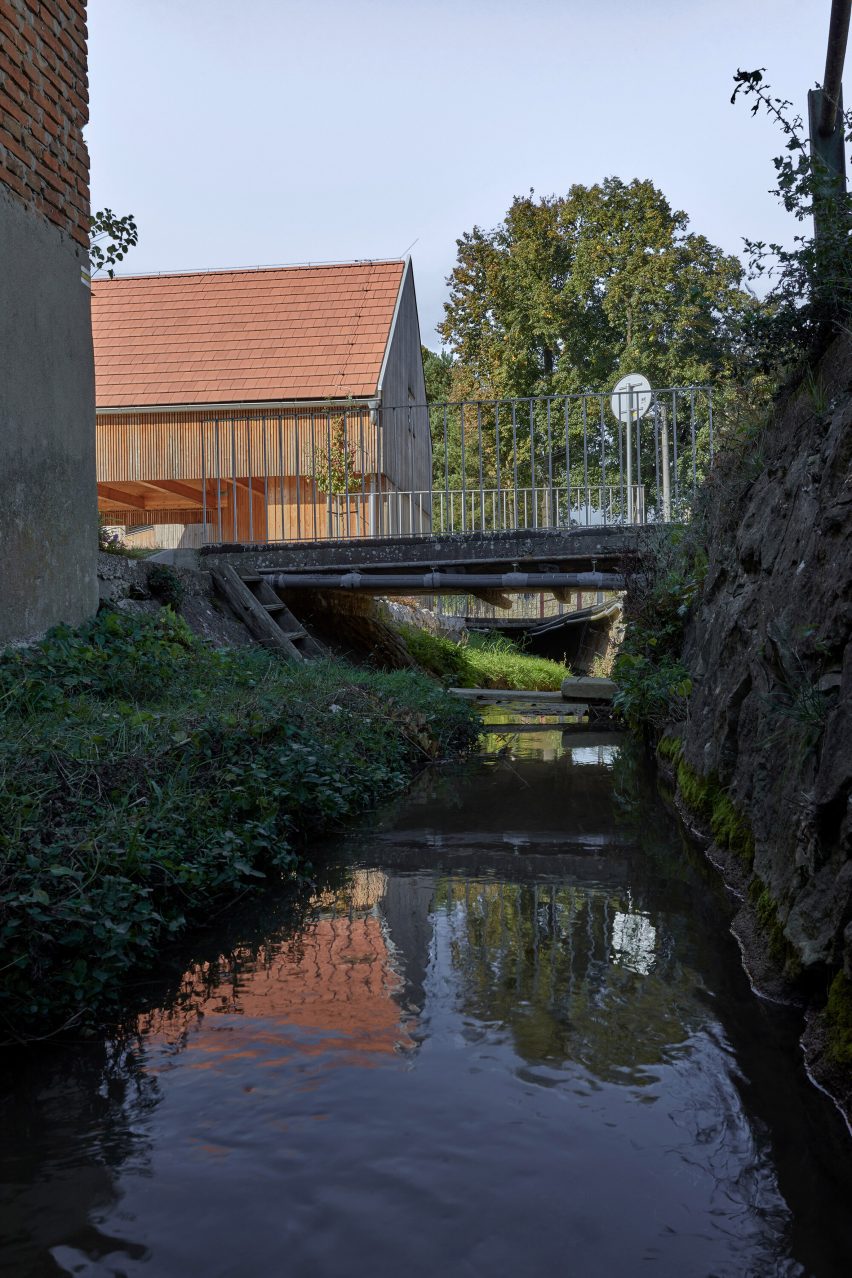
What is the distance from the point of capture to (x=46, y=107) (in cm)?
759

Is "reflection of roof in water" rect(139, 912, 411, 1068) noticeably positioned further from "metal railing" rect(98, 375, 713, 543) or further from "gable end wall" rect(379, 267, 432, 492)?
"gable end wall" rect(379, 267, 432, 492)

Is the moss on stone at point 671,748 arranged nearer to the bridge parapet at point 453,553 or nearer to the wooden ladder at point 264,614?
the bridge parapet at point 453,553

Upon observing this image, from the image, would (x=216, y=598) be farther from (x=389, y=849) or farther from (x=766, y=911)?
Result: (x=766, y=911)

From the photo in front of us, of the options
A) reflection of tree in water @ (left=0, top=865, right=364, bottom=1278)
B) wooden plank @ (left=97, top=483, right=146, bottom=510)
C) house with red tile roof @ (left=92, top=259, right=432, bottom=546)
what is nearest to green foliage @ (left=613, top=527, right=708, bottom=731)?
reflection of tree in water @ (left=0, top=865, right=364, bottom=1278)

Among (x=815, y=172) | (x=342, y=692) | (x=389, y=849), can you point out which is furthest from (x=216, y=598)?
(x=815, y=172)

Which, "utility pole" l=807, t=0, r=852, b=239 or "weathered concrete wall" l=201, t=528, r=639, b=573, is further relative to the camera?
"weathered concrete wall" l=201, t=528, r=639, b=573

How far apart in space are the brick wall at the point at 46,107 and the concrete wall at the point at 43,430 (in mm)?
194

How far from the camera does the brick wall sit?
709 cm

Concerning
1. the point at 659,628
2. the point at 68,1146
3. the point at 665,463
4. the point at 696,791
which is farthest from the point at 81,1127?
the point at 665,463

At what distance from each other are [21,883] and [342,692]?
496 centimetres

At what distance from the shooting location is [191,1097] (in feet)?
9.43

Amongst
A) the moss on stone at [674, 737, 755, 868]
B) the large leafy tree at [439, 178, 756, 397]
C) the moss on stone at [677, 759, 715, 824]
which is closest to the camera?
the moss on stone at [674, 737, 755, 868]

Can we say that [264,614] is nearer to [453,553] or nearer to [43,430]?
[453,553]

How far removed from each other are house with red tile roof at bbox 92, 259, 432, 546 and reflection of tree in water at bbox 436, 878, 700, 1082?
13922 mm
